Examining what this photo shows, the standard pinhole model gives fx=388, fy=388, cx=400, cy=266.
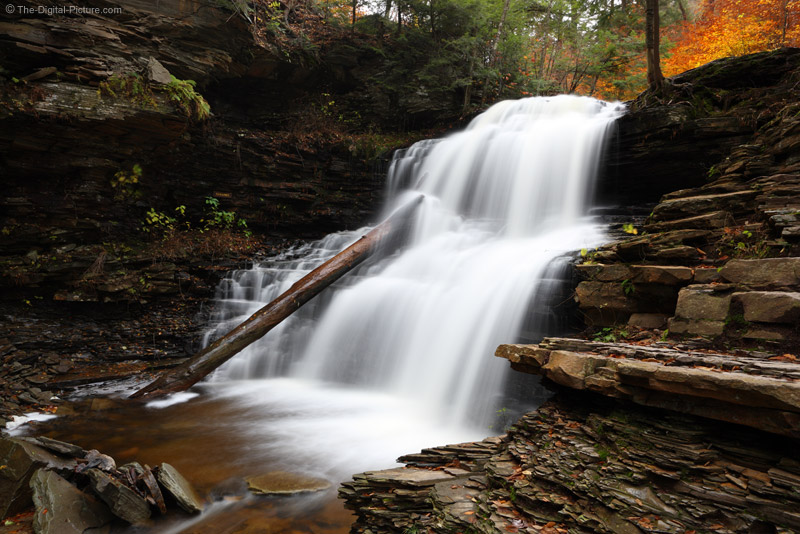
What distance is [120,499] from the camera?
3180mm

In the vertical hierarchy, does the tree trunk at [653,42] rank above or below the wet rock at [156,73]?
above

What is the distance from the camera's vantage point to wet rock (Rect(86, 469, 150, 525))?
3.16 meters

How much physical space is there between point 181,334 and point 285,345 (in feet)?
6.86

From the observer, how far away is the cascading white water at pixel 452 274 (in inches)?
222

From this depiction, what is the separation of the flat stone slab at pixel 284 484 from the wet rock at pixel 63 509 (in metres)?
1.15

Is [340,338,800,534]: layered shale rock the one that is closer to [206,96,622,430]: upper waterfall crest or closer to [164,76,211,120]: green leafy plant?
[206,96,622,430]: upper waterfall crest

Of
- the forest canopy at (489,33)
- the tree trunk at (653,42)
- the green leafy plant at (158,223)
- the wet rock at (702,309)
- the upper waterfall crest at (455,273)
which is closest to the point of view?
the wet rock at (702,309)

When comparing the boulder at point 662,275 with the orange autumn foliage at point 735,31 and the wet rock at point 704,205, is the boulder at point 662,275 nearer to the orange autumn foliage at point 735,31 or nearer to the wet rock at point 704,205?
the wet rock at point 704,205

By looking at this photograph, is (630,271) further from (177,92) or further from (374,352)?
(177,92)

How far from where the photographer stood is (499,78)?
1327cm

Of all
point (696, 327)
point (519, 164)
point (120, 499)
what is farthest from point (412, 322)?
point (519, 164)

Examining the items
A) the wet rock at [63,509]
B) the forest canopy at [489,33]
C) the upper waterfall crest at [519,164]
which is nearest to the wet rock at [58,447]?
the wet rock at [63,509]

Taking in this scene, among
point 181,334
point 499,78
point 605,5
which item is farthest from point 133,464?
point 499,78

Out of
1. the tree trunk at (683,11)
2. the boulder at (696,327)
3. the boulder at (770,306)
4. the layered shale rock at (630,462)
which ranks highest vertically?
the tree trunk at (683,11)
